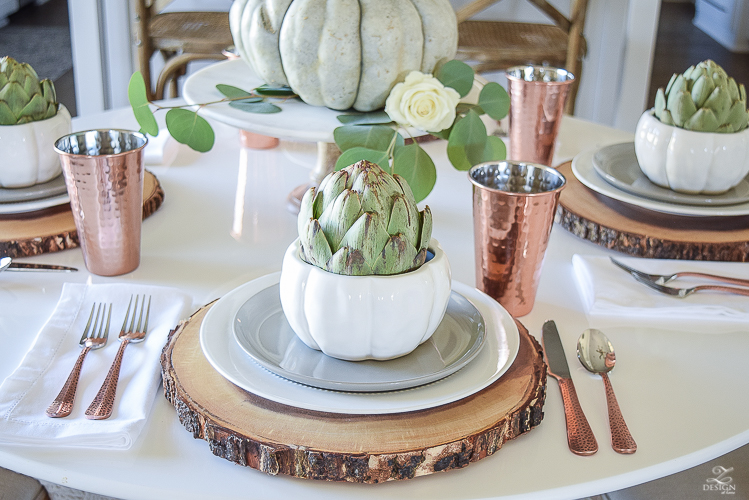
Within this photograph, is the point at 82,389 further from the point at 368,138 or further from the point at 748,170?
the point at 748,170

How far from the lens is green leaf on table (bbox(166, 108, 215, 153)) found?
32.2 inches

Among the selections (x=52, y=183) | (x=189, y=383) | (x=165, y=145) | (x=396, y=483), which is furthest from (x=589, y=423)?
(x=165, y=145)

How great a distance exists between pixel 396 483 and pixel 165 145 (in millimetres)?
788

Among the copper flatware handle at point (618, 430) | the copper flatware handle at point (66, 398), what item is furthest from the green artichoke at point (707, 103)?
the copper flatware handle at point (66, 398)

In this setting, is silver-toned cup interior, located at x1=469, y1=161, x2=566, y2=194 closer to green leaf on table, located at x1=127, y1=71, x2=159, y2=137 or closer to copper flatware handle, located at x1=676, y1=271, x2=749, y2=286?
copper flatware handle, located at x1=676, y1=271, x2=749, y2=286

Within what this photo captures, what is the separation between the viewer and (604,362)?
0.62 m

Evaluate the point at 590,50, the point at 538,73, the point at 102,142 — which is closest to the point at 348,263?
the point at 102,142

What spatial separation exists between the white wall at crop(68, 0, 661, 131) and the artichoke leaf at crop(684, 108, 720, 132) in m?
2.08

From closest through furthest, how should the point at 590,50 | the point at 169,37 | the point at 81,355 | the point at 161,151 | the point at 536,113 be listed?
the point at 81,355 → the point at 536,113 → the point at 161,151 → the point at 169,37 → the point at 590,50

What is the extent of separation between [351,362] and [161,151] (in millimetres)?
665

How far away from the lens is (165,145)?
1127mm

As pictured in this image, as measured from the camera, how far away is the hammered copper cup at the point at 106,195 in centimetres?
72

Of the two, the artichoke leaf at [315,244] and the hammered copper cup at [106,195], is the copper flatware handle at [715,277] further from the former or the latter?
the hammered copper cup at [106,195]

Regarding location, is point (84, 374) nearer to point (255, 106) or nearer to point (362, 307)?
point (362, 307)
